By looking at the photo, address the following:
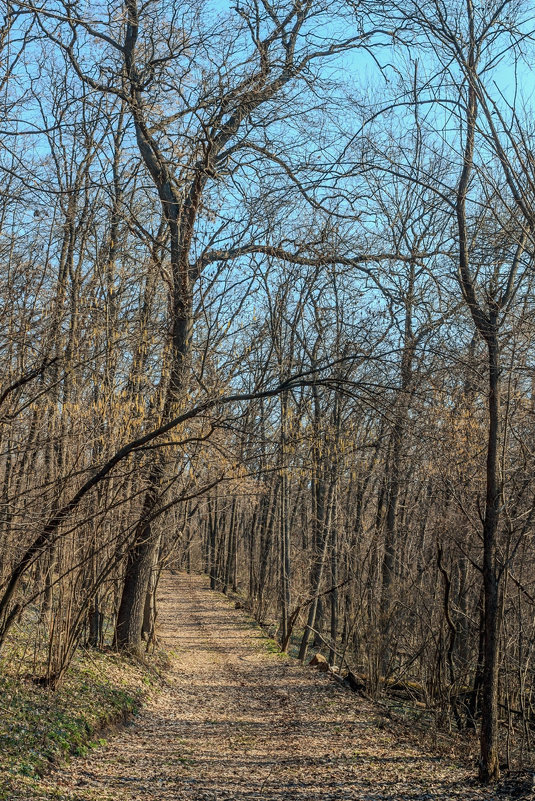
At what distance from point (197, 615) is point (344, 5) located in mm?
18155

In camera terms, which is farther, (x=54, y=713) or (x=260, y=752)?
(x=260, y=752)

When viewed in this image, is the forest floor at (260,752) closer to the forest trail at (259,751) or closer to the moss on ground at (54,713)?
the forest trail at (259,751)

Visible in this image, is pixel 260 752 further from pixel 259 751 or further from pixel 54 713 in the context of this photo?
pixel 54 713

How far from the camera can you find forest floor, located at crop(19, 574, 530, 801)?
20.9ft

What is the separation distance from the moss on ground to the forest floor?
6.7 inches

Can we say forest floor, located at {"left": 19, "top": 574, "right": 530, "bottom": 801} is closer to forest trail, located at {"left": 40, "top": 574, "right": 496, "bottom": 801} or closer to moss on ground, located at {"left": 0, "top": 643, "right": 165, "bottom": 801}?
forest trail, located at {"left": 40, "top": 574, "right": 496, "bottom": 801}

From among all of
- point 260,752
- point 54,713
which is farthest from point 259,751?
point 54,713

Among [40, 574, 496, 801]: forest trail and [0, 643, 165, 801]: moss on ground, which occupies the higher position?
[0, 643, 165, 801]: moss on ground

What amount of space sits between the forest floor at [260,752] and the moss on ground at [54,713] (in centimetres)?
17

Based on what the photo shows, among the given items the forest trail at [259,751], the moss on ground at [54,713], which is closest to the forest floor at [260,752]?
the forest trail at [259,751]

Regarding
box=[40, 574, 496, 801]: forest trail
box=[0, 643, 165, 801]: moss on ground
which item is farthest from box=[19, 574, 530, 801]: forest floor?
box=[0, 643, 165, 801]: moss on ground

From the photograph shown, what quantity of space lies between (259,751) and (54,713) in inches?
95.4

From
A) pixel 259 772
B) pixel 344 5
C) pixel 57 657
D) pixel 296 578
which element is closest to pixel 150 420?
pixel 57 657

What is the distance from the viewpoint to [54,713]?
23.2ft
